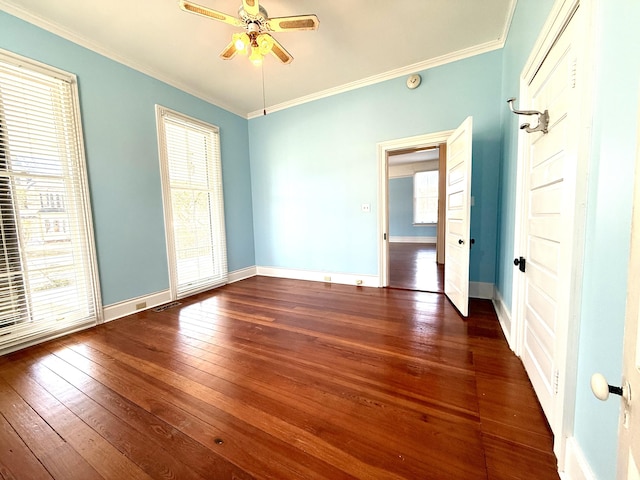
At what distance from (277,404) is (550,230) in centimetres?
184

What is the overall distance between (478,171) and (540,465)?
9.35 ft

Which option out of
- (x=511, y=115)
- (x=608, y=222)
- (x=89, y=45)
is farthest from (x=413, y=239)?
(x=89, y=45)

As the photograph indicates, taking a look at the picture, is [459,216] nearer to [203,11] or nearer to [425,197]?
[203,11]

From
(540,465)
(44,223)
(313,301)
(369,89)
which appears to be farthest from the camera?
(369,89)

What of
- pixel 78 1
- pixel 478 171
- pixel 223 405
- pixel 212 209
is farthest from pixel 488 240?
pixel 78 1

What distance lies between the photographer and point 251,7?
1.92m

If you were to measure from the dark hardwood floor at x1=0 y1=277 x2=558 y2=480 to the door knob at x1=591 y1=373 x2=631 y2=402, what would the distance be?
935mm

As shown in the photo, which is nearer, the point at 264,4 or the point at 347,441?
the point at 347,441

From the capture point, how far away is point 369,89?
3557mm

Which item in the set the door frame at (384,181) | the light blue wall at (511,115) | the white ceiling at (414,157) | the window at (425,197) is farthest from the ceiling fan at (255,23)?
the window at (425,197)

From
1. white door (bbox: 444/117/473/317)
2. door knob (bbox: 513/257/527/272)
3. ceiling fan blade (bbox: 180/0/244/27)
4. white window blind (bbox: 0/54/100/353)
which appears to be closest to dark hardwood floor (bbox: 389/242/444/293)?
white door (bbox: 444/117/473/317)

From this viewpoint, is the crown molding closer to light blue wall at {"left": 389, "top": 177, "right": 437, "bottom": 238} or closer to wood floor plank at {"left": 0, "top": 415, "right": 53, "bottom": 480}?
wood floor plank at {"left": 0, "top": 415, "right": 53, "bottom": 480}

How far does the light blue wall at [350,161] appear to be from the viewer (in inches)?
119

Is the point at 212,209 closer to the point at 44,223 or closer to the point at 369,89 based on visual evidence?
the point at 44,223
